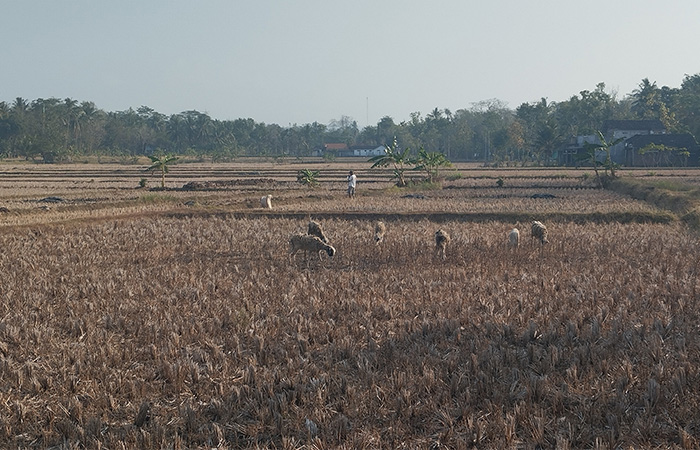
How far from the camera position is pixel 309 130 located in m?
99.3

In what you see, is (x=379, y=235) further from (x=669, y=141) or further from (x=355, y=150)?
(x=355, y=150)

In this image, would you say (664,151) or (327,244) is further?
(664,151)

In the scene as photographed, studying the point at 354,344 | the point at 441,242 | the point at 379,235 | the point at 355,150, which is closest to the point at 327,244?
the point at 379,235

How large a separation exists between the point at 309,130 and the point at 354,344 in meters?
94.5

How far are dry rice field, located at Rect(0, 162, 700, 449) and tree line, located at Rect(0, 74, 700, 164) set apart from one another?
39274mm

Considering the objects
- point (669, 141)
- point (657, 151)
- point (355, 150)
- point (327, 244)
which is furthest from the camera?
point (355, 150)

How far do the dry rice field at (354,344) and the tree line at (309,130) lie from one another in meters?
39.3

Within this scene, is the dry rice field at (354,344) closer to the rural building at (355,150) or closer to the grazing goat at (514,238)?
the grazing goat at (514,238)

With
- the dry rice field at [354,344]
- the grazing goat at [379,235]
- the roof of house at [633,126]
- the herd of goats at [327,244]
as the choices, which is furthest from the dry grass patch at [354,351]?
the roof of house at [633,126]

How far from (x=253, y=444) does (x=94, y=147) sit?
85.4 metres

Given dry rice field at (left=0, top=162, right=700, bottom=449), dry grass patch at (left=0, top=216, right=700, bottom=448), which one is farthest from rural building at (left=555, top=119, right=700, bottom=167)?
dry grass patch at (left=0, top=216, right=700, bottom=448)

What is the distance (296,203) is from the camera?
22.7 meters

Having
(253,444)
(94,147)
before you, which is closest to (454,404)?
(253,444)

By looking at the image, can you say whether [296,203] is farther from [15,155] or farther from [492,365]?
[15,155]
